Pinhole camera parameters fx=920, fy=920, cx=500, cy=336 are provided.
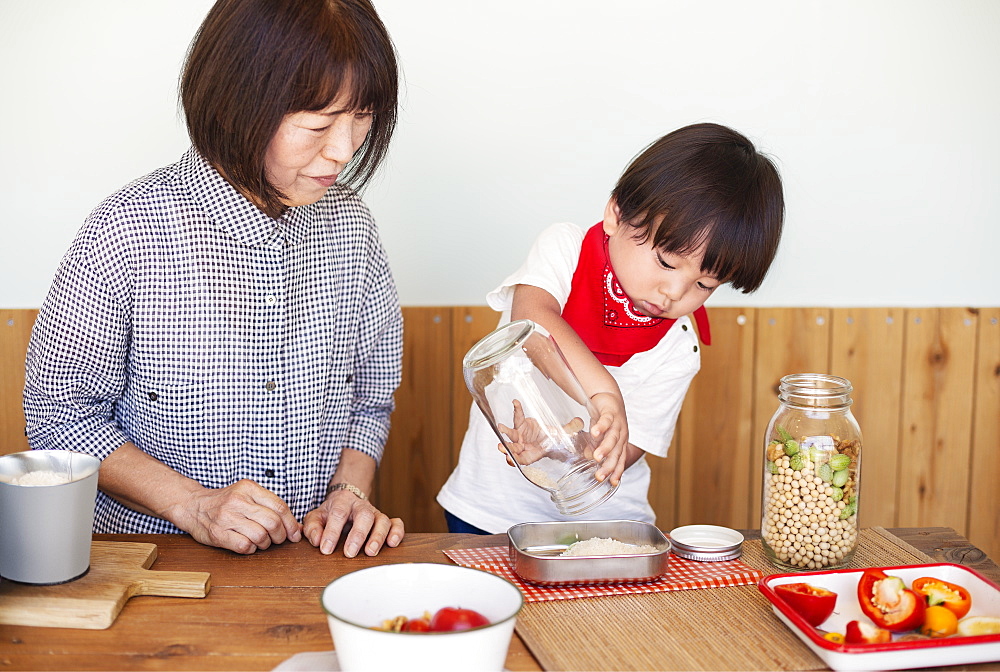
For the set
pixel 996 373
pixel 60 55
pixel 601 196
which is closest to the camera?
pixel 60 55

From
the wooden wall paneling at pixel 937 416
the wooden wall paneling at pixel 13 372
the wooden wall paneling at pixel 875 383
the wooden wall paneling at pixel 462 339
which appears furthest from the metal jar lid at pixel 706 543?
the wooden wall paneling at pixel 13 372

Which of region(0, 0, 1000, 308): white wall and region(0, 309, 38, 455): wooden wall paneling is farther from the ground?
region(0, 0, 1000, 308): white wall

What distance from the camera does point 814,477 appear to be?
119 cm

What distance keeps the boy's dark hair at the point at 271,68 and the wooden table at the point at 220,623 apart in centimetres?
54

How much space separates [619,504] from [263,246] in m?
0.78

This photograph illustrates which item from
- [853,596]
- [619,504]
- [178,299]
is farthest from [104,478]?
[853,596]

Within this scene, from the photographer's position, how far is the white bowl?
807mm

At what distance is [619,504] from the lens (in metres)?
1.68

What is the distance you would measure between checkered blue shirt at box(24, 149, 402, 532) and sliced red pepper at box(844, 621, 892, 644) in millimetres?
857

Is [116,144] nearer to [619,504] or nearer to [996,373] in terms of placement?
[619,504]

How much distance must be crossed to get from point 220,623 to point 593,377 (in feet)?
1.92

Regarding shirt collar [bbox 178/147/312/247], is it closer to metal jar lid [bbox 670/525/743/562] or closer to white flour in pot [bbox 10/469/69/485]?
white flour in pot [bbox 10/469/69/485]

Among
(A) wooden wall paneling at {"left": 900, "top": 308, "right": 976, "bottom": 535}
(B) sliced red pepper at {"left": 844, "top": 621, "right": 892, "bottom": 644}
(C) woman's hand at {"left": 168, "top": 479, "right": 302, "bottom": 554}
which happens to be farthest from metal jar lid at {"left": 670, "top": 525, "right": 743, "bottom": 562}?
(A) wooden wall paneling at {"left": 900, "top": 308, "right": 976, "bottom": 535}

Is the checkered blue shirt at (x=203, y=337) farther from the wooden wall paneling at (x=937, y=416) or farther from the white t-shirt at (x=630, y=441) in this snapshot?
the wooden wall paneling at (x=937, y=416)
